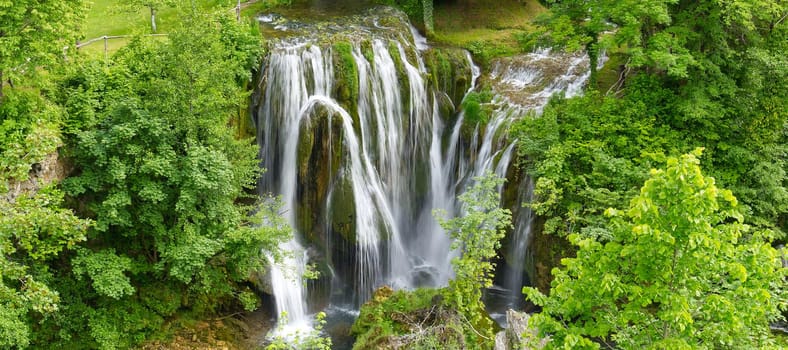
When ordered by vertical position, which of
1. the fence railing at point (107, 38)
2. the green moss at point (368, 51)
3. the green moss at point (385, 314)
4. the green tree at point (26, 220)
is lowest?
the green moss at point (385, 314)

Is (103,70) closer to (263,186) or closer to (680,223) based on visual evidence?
(263,186)

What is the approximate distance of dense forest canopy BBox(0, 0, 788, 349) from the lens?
20.4 ft

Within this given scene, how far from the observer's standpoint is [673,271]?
5.87 m

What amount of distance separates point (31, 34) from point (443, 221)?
29.8 ft

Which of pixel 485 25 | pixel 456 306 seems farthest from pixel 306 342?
pixel 485 25

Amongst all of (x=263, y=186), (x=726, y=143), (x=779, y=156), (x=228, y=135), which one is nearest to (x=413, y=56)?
(x=263, y=186)

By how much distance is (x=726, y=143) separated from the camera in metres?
14.3

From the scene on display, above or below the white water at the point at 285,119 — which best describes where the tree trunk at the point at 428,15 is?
above

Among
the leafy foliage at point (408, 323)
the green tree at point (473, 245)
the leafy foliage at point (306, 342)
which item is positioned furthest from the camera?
the leafy foliage at point (408, 323)

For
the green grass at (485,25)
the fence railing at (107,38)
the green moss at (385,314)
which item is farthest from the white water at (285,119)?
the green grass at (485,25)

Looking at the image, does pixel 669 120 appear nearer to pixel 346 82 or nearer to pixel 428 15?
pixel 346 82

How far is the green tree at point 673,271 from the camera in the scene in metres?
5.48

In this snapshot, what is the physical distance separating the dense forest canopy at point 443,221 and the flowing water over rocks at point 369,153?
3.17 ft

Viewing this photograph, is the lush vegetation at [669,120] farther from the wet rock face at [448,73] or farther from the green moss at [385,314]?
the wet rock face at [448,73]
